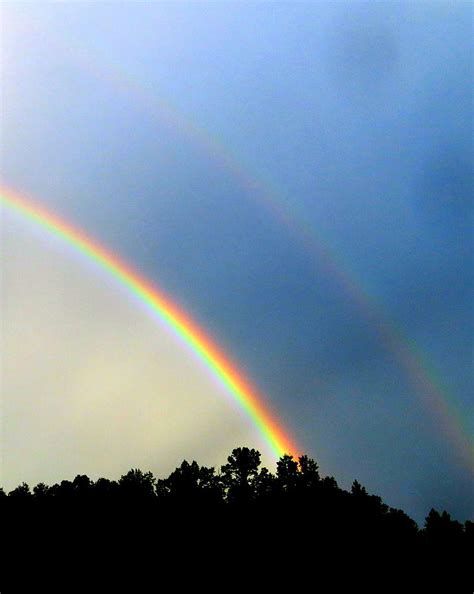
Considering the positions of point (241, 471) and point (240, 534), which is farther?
point (241, 471)

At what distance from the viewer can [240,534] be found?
6525 cm

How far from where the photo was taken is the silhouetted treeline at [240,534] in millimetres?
61125

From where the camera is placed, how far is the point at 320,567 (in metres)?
62.3

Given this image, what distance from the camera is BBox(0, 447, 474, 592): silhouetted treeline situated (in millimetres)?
61125

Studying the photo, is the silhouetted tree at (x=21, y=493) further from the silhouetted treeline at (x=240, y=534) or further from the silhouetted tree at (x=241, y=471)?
the silhouetted tree at (x=241, y=471)

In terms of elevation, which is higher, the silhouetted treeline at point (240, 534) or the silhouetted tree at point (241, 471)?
the silhouetted tree at point (241, 471)

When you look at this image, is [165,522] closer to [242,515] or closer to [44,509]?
[242,515]

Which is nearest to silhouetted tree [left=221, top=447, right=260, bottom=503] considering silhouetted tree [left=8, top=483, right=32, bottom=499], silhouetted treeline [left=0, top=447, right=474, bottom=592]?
silhouetted treeline [left=0, top=447, right=474, bottom=592]

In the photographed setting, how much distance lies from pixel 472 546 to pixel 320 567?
33.0 meters

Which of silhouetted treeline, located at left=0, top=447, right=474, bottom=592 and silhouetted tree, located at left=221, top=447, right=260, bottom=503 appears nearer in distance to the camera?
silhouetted treeline, located at left=0, top=447, right=474, bottom=592

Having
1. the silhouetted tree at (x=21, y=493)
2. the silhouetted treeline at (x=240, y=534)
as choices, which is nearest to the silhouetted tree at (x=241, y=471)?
the silhouetted treeline at (x=240, y=534)

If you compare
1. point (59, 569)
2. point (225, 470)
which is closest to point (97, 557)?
point (59, 569)

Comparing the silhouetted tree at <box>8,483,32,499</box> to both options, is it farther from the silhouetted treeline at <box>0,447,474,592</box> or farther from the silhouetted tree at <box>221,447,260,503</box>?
the silhouetted tree at <box>221,447,260,503</box>

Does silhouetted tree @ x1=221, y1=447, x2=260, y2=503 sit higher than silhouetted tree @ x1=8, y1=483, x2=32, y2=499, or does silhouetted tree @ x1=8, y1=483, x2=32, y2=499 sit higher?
silhouetted tree @ x1=221, y1=447, x2=260, y2=503
